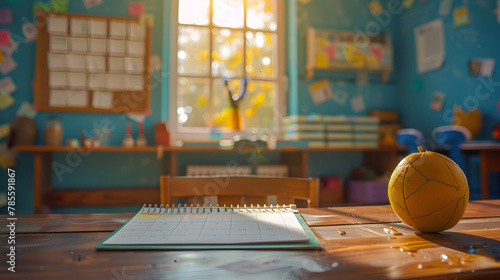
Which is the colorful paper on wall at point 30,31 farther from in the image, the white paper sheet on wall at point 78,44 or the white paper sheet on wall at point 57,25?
the white paper sheet on wall at point 78,44

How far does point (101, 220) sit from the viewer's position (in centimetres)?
65

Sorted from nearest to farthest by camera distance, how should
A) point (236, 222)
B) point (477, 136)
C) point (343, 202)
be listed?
point (236, 222), point (477, 136), point (343, 202)

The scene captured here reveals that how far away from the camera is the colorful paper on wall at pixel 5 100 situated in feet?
7.83

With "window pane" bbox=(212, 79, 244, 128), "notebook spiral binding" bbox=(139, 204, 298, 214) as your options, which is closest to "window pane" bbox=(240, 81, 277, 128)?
"window pane" bbox=(212, 79, 244, 128)

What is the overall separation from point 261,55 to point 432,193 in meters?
2.59

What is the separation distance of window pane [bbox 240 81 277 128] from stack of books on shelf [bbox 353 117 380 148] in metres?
0.71

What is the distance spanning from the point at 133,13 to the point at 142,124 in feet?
2.74

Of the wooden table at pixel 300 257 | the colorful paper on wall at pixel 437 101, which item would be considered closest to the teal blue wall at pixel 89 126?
the wooden table at pixel 300 257

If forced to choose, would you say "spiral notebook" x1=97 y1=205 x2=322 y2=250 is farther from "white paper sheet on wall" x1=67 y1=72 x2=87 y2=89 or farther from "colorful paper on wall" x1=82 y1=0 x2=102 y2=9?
"colorful paper on wall" x1=82 y1=0 x2=102 y2=9

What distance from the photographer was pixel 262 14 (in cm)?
298

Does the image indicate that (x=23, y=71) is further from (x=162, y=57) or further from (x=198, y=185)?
(x=198, y=185)

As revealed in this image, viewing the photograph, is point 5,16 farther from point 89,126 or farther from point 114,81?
point 89,126

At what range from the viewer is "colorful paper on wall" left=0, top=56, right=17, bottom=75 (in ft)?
7.84

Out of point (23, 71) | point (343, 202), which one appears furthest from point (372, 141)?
point (23, 71)
